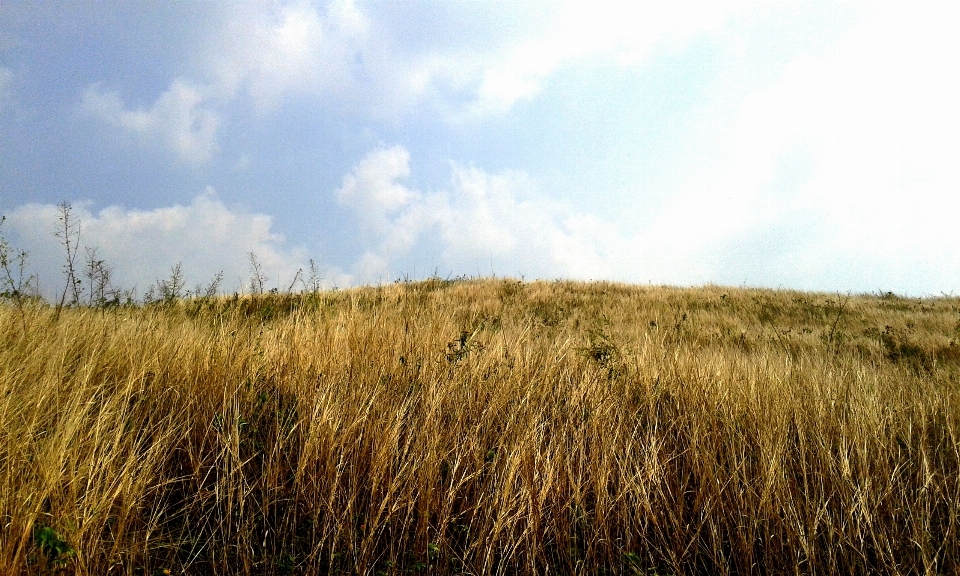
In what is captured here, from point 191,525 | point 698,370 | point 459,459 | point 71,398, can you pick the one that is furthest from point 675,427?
point 71,398

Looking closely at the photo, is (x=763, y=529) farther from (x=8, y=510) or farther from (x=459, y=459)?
(x=8, y=510)

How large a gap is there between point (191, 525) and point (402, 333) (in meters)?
2.46

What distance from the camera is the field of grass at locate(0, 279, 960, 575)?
2219 mm

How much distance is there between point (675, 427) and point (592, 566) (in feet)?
4.79

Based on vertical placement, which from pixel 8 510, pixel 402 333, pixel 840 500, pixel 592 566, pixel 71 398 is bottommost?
pixel 592 566

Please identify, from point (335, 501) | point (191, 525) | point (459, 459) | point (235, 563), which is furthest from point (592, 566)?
point (191, 525)

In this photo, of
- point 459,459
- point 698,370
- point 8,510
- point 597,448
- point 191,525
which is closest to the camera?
point 8,510

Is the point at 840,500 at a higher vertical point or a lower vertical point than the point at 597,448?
lower

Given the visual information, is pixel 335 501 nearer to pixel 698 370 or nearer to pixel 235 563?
pixel 235 563

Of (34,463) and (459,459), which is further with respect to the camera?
(459,459)

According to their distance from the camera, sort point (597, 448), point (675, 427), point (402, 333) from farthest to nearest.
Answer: point (402, 333)
point (675, 427)
point (597, 448)

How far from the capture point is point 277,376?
3.51 m

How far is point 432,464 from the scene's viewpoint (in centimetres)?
252

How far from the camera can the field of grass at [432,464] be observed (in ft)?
7.28
